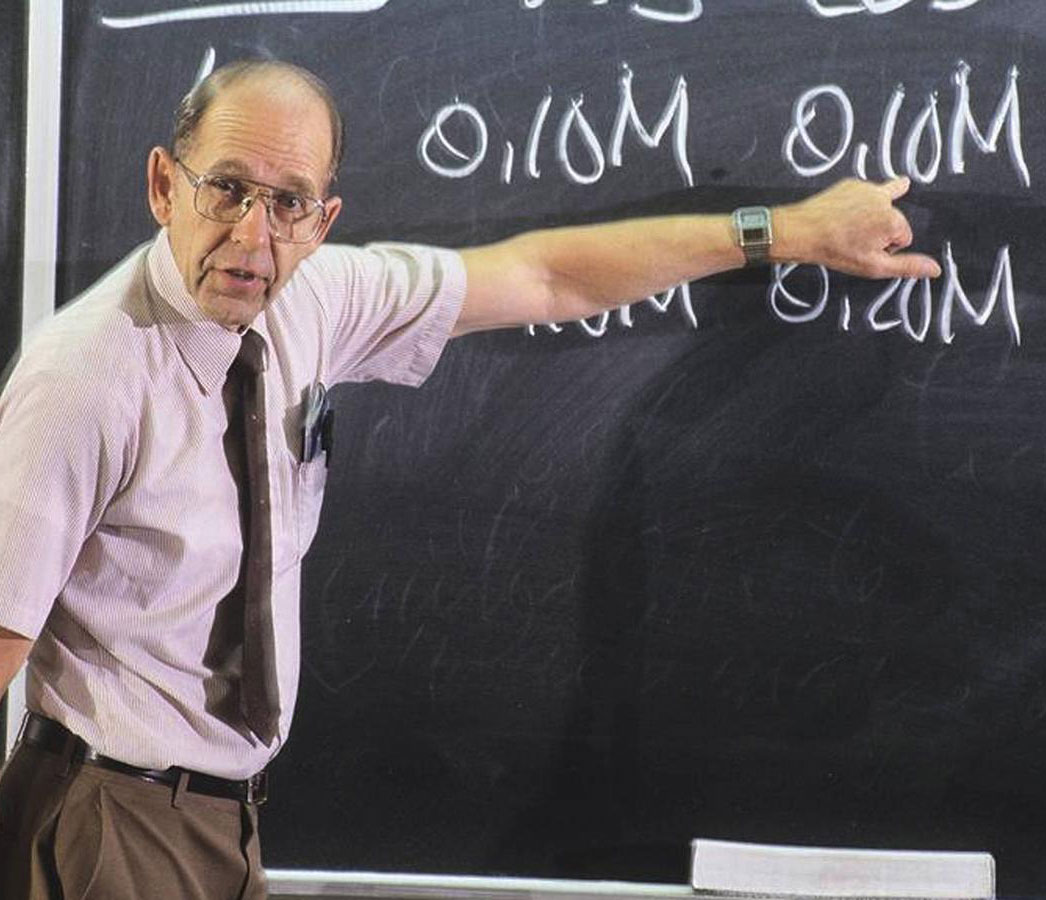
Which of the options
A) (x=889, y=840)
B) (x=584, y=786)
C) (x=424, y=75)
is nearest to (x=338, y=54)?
(x=424, y=75)

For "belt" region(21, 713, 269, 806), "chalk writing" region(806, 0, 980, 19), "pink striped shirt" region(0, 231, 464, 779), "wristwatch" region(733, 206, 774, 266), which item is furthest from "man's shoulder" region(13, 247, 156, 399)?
"chalk writing" region(806, 0, 980, 19)

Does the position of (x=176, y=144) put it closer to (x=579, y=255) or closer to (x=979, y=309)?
(x=579, y=255)

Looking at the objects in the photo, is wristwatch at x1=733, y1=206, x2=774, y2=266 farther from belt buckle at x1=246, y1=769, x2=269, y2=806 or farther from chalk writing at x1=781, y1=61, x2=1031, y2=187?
belt buckle at x1=246, y1=769, x2=269, y2=806

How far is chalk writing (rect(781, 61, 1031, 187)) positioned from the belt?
3.63 feet

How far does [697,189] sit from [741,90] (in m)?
0.15

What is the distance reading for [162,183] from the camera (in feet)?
5.63

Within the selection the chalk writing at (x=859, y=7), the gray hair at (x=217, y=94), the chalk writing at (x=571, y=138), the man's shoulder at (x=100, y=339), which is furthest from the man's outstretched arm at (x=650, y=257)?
the man's shoulder at (x=100, y=339)

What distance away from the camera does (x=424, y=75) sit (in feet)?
7.18

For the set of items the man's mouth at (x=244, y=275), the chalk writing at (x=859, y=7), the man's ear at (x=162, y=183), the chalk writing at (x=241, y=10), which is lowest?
the man's mouth at (x=244, y=275)

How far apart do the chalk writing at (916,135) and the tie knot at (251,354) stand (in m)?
0.81

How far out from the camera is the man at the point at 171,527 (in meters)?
1.54

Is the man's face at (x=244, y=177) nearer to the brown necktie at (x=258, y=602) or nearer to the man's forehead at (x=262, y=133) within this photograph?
the man's forehead at (x=262, y=133)

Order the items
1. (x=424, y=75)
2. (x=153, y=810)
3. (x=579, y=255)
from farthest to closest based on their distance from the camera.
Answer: (x=424, y=75) → (x=579, y=255) → (x=153, y=810)

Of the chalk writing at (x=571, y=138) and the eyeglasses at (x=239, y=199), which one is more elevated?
the chalk writing at (x=571, y=138)
